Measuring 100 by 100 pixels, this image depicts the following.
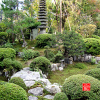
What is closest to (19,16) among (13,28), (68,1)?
→ (13,28)

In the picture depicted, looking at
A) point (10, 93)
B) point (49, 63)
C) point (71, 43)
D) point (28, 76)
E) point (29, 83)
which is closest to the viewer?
point (10, 93)

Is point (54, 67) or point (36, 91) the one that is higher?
point (36, 91)

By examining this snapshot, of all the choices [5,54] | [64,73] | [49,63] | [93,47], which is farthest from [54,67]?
[93,47]

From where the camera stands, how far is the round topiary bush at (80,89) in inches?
155

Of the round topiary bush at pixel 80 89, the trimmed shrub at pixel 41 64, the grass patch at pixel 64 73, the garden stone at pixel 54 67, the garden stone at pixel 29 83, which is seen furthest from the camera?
the garden stone at pixel 54 67

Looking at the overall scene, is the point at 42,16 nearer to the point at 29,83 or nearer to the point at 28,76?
the point at 28,76

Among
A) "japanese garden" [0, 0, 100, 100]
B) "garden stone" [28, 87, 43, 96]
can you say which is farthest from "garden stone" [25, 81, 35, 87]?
"garden stone" [28, 87, 43, 96]

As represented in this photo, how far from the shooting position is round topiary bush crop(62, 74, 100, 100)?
3932 mm

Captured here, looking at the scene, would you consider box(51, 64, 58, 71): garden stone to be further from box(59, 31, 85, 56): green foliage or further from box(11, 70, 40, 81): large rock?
box(11, 70, 40, 81): large rock

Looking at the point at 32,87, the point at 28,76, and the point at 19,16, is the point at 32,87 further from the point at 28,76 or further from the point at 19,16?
the point at 19,16

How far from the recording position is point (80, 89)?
4.02 m

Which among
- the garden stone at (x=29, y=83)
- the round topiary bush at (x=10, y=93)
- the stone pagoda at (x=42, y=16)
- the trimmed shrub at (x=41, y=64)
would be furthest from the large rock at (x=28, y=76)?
the stone pagoda at (x=42, y=16)

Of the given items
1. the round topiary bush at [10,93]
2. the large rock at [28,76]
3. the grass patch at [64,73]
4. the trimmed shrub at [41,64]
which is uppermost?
the round topiary bush at [10,93]

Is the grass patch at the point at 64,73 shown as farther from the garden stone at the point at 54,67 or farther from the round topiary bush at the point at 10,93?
the round topiary bush at the point at 10,93
